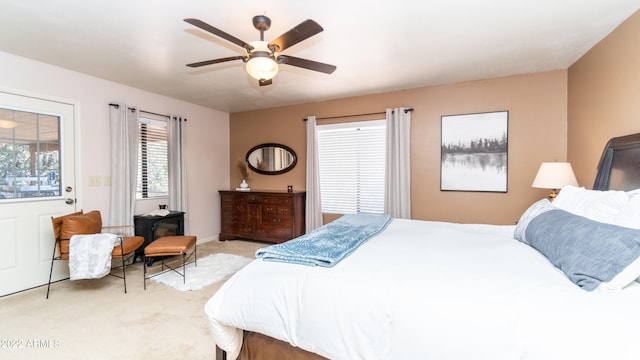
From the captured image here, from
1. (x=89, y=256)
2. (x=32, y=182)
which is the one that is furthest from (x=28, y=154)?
(x=89, y=256)

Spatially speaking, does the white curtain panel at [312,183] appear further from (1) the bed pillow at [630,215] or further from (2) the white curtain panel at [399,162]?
(1) the bed pillow at [630,215]

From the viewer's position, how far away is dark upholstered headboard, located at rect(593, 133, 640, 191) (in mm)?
2146

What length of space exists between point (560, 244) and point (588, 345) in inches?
26.1

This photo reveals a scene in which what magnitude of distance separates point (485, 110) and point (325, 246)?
3273 millimetres

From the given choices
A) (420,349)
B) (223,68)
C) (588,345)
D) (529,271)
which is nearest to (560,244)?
(529,271)

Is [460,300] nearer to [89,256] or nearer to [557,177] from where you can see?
[557,177]

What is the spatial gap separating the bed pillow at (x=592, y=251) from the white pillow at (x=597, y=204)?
8.5 inches

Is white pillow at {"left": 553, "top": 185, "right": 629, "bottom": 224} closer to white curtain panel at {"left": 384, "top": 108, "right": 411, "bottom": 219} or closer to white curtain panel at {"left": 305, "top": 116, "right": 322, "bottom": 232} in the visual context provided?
white curtain panel at {"left": 384, "top": 108, "right": 411, "bottom": 219}

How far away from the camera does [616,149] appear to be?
94.3 inches

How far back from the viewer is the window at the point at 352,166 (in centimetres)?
459

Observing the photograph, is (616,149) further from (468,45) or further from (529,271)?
(529,271)

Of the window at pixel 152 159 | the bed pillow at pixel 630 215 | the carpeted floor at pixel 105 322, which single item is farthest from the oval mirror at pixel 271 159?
the bed pillow at pixel 630 215

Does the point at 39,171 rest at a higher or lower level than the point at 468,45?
lower

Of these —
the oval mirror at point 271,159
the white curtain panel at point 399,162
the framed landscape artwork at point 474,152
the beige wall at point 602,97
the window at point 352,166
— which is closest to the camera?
the beige wall at point 602,97
